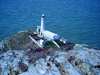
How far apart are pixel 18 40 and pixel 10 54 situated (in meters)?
14.5

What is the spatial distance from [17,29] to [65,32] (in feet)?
53.8

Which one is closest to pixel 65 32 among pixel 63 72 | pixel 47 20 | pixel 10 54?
pixel 47 20

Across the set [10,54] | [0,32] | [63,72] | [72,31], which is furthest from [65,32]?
[63,72]

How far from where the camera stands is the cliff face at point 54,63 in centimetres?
2311

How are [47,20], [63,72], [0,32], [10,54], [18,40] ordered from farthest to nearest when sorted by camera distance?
1. [47,20]
2. [0,32]
3. [18,40]
4. [10,54]
5. [63,72]

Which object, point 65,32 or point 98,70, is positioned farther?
point 65,32

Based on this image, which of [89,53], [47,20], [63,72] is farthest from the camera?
[47,20]

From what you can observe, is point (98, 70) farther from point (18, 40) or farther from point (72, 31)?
point (72, 31)

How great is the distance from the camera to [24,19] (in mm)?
76438

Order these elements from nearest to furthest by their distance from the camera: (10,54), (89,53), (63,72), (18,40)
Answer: (63,72)
(89,53)
(10,54)
(18,40)

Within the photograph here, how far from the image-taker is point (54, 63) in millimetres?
24203

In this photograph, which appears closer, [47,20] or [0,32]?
[0,32]

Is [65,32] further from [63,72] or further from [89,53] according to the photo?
[63,72]

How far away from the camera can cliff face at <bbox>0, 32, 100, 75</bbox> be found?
2311 centimetres
